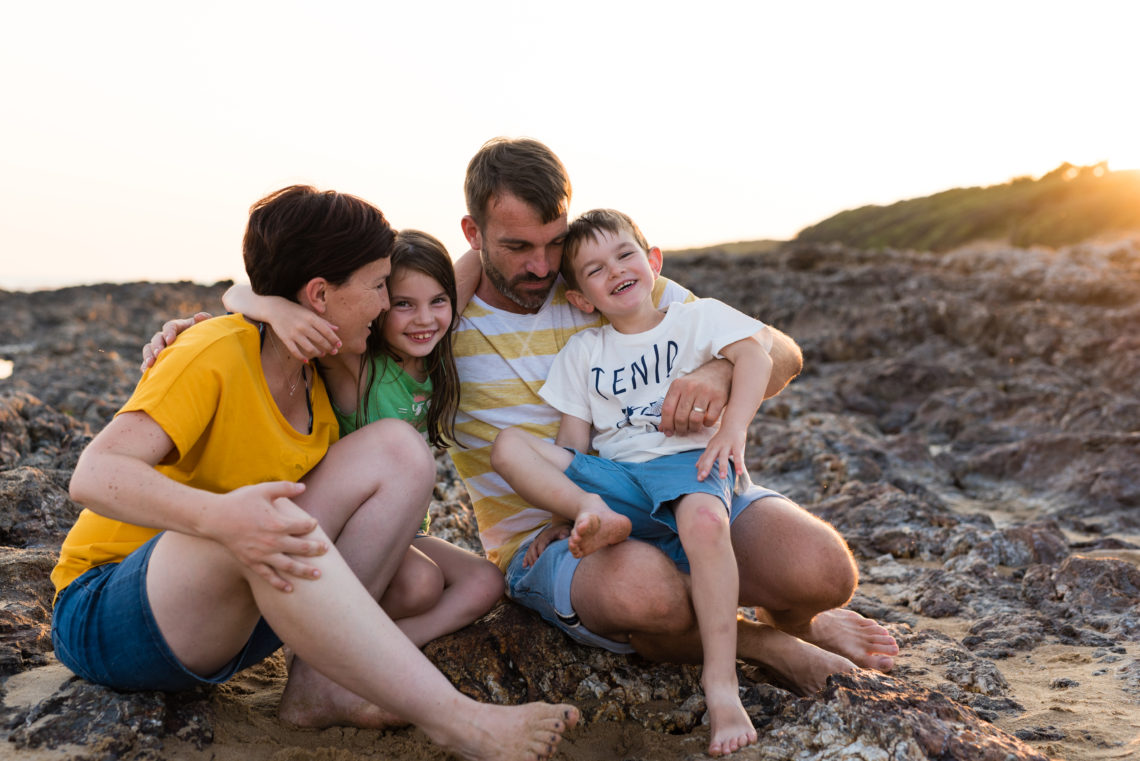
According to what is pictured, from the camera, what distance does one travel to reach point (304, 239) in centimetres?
240

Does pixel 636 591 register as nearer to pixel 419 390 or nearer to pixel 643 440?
pixel 643 440

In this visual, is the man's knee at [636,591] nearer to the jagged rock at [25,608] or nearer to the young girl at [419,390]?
the young girl at [419,390]

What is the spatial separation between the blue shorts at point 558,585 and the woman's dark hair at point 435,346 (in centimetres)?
51

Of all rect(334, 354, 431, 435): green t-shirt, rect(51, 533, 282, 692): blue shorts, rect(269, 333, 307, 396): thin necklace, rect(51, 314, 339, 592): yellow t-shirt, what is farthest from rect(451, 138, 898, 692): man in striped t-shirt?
rect(51, 533, 282, 692): blue shorts

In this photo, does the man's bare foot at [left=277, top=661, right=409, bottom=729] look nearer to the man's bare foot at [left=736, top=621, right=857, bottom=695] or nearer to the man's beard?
the man's bare foot at [left=736, top=621, right=857, bottom=695]

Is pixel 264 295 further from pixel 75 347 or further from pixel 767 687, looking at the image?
pixel 75 347

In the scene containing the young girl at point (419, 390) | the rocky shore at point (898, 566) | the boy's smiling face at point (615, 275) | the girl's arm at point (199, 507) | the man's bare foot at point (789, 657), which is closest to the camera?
the girl's arm at point (199, 507)

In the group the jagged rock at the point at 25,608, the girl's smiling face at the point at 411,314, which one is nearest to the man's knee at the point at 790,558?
the girl's smiling face at the point at 411,314

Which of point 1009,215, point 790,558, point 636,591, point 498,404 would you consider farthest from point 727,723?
point 1009,215

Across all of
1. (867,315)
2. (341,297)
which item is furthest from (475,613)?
(867,315)

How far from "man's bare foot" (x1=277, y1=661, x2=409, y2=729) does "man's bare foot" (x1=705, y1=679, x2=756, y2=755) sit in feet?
2.60

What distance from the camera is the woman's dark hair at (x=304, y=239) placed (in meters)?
2.39

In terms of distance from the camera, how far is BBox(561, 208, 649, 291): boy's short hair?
314 cm

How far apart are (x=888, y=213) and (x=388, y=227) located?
148ft
